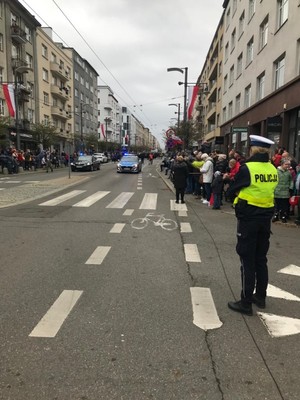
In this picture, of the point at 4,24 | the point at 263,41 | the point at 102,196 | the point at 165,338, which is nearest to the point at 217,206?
the point at 102,196

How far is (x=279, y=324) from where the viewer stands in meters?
3.97

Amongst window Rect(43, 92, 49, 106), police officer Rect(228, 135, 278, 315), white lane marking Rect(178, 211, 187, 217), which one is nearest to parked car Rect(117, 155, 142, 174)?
white lane marking Rect(178, 211, 187, 217)

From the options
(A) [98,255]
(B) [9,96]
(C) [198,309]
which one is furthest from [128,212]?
(B) [9,96]

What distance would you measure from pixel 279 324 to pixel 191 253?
9.35ft

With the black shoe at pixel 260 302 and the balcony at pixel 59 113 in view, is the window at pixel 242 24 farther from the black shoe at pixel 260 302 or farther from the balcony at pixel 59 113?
the balcony at pixel 59 113

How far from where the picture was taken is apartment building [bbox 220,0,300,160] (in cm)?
1656

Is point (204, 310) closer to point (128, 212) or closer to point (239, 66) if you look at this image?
point (128, 212)

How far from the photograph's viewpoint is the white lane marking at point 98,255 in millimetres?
6004

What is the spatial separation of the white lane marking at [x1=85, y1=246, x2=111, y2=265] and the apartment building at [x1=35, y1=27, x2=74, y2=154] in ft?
Result: 127

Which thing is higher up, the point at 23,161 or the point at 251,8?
the point at 251,8

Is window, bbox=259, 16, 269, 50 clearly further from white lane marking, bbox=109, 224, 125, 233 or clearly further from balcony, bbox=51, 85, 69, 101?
balcony, bbox=51, 85, 69, 101

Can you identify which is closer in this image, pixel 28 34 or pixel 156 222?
pixel 156 222

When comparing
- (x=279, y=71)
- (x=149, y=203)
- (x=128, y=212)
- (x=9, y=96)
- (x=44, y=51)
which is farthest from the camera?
(x=44, y=51)

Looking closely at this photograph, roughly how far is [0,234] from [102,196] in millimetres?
7471
